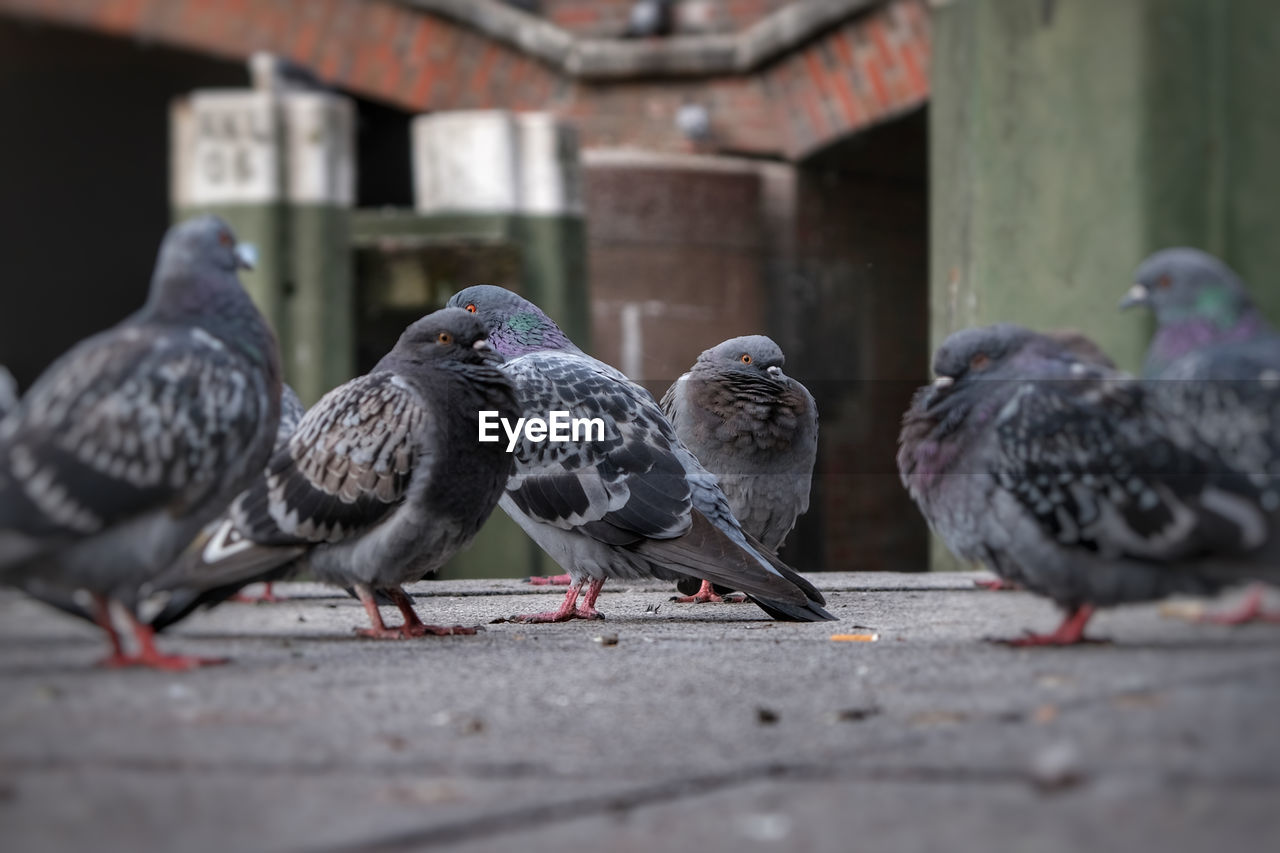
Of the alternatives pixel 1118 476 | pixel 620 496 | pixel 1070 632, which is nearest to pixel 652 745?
Result: pixel 1070 632

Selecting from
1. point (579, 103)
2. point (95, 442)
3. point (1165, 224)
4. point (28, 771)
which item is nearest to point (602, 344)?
point (579, 103)

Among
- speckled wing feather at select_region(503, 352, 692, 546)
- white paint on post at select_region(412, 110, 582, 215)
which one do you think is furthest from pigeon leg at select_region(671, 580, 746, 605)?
white paint on post at select_region(412, 110, 582, 215)

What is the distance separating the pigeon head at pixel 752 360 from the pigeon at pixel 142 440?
2.08m

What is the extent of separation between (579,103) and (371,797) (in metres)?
8.50

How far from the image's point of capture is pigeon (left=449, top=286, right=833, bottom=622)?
4.54 m

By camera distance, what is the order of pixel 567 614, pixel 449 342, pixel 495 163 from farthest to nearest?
1. pixel 495 163
2. pixel 567 614
3. pixel 449 342

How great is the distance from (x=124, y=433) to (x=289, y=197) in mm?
3655

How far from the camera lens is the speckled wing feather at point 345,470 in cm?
385

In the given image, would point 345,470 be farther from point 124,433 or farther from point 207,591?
point 124,433

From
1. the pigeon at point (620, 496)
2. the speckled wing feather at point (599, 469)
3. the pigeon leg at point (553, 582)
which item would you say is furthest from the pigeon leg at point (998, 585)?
the pigeon leg at point (553, 582)

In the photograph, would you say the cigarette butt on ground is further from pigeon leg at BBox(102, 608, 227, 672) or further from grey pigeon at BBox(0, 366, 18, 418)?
grey pigeon at BBox(0, 366, 18, 418)

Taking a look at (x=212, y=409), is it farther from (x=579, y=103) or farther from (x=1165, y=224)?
(x=579, y=103)

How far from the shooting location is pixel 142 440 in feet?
9.67

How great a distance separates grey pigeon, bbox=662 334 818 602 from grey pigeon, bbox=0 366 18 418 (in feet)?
7.63
